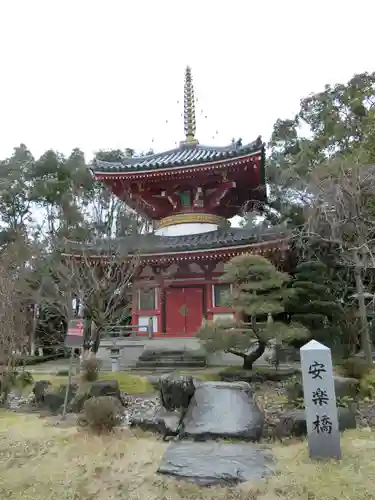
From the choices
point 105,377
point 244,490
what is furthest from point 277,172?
point 244,490

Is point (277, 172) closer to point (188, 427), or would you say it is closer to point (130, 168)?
point (130, 168)

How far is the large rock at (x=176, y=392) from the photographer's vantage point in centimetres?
718

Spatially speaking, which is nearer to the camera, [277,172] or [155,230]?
[155,230]

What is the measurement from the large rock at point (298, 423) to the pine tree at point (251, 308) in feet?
14.5

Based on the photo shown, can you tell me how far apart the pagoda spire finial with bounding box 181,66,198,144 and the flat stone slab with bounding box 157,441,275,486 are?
17550mm

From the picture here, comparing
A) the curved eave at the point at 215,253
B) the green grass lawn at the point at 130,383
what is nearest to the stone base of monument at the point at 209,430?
the green grass lawn at the point at 130,383

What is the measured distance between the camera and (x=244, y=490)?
4.55 m

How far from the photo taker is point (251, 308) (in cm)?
1149

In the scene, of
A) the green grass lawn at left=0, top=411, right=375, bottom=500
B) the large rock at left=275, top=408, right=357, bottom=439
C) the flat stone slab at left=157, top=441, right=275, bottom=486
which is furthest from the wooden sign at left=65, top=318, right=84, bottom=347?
the large rock at left=275, top=408, right=357, bottom=439

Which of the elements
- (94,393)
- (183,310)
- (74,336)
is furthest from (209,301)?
(74,336)

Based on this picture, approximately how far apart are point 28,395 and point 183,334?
6.33 meters

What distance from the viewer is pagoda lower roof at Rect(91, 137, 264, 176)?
52.4 ft

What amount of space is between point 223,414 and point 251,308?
16.1 ft

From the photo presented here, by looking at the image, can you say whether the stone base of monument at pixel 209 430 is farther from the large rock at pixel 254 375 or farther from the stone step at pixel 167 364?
the stone step at pixel 167 364
